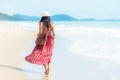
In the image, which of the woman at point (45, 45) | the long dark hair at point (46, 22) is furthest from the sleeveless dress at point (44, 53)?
the long dark hair at point (46, 22)

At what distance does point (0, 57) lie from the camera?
906 centimetres

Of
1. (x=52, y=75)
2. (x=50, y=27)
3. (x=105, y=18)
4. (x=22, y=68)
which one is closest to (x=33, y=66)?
(x=22, y=68)

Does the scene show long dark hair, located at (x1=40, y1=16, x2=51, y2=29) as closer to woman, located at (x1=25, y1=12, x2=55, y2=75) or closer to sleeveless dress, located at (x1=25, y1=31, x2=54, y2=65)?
woman, located at (x1=25, y1=12, x2=55, y2=75)

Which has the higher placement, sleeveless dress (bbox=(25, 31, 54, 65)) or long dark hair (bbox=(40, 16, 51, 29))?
long dark hair (bbox=(40, 16, 51, 29))

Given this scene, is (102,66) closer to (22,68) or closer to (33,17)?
(22,68)

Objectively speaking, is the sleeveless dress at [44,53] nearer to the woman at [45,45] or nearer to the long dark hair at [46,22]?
the woman at [45,45]

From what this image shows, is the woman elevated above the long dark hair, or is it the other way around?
the long dark hair

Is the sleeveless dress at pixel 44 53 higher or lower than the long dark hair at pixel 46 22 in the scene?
lower

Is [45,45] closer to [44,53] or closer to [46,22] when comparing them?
[44,53]

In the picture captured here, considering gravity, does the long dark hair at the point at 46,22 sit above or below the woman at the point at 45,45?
above

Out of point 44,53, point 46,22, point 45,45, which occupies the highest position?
point 46,22

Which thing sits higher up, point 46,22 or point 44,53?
point 46,22

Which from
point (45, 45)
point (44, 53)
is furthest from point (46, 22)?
point (44, 53)

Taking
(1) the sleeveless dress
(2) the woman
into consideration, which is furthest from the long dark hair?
(1) the sleeveless dress
